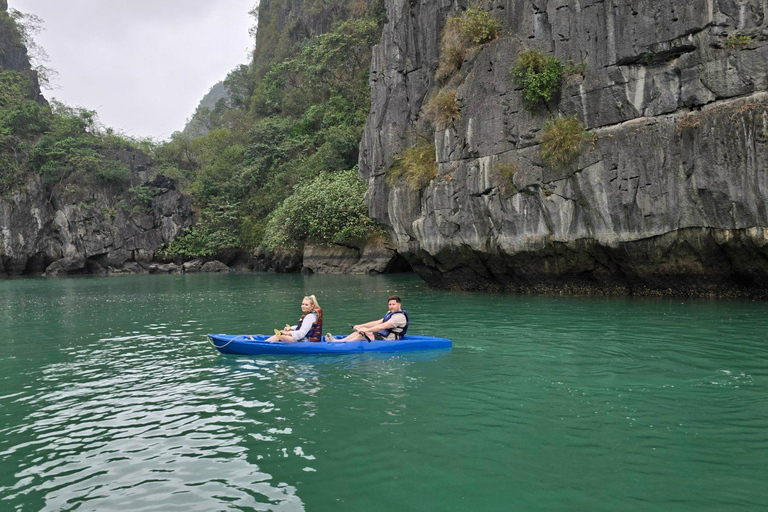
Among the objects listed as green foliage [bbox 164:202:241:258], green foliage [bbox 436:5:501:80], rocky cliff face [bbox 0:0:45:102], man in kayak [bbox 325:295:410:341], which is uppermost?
rocky cliff face [bbox 0:0:45:102]

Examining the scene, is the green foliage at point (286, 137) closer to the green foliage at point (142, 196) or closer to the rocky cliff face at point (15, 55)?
the green foliage at point (142, 196)

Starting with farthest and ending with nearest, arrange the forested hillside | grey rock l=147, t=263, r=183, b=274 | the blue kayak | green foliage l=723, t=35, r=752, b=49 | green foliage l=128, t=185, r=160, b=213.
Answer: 1. green foliage l=128, t=185, r=160, b=213
2. grey rock l=147, t=263, r=183, b=274
3. the forested hillside
4. green foliage l=723, t=35, r=752, b=49
5. the blue kayak

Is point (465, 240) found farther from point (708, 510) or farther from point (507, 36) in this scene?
point (708, 510)

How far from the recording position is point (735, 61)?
44.9 ft

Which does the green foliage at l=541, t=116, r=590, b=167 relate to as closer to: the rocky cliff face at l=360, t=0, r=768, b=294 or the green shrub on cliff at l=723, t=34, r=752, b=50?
the rocky cliff face at l=360, t=0, r=768, b=294

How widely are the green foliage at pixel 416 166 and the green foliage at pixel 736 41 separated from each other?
30.7 feet

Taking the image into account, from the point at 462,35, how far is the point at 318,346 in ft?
45.9

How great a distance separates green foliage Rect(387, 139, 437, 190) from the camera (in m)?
20.6

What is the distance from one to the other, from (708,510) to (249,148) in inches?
1723

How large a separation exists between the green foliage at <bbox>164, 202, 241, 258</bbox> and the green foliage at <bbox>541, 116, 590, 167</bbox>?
97.9 feet

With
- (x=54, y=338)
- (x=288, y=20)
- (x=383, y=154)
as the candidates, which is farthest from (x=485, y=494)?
(x=288, y=20)

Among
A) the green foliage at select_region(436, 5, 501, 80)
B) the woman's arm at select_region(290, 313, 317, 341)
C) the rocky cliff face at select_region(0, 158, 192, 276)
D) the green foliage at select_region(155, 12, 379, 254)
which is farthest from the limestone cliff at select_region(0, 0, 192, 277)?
the woman's arm at select_region(290, 313, 317, 341)

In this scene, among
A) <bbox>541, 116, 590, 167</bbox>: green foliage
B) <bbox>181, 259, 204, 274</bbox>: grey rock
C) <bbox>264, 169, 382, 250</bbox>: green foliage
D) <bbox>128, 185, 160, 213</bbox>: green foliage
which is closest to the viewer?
<bbox>541, 116, 590, 167</bbox>: green foliage

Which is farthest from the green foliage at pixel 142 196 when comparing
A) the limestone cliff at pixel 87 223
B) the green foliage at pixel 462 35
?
A: the green foliage at pixel 462 35
